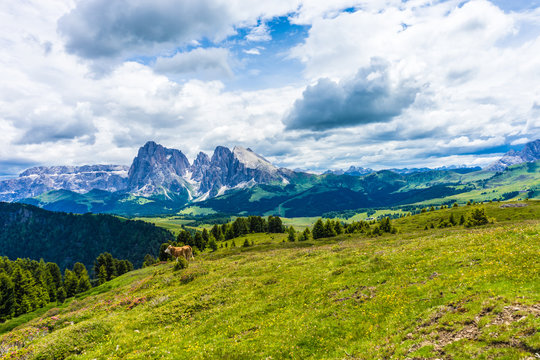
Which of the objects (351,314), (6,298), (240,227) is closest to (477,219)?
(351,314)

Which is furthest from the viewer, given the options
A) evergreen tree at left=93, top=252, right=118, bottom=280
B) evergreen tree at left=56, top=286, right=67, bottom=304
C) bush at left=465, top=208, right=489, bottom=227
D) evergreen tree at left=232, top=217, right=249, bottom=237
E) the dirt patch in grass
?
evergreen tree at left=232, top=217, right=249, bottom=237

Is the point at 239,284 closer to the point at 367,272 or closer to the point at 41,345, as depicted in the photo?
the point at 367,272

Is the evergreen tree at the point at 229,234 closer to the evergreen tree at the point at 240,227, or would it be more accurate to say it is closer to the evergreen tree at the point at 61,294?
the evergreen tree at the point at 240,227

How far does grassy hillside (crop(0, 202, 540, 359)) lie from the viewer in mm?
14211

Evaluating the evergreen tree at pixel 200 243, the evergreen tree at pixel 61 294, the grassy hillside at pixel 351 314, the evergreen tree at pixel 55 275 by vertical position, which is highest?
the grassy hillside at pixel 351 314

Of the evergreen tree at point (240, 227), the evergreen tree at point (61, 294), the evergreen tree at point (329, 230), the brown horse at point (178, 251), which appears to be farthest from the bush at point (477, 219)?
the evergreen tree at point (61, 294)

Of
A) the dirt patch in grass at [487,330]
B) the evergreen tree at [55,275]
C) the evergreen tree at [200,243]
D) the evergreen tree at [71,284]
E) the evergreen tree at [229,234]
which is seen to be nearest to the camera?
the dirt patch in grass at [487,330]

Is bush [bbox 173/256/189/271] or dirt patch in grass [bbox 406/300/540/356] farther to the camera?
bush [bbox 173/256/189/271]

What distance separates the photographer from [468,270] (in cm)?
2200

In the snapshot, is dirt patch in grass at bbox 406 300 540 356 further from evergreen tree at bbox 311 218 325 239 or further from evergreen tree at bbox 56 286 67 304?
evergreen tree at bbox 56 286 67 304

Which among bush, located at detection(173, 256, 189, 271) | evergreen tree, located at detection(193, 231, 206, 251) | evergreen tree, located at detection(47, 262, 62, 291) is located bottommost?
evergreen tree, located at detection(47, 262, 62, 291)

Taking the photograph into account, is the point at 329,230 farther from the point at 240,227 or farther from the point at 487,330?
the point at 487,330

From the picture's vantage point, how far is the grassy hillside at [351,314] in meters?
14.2

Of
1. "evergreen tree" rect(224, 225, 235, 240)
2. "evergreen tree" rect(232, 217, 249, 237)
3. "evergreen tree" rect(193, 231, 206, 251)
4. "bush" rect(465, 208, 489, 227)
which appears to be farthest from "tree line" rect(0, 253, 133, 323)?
"bush" rect(465, 208, 489, 227)
